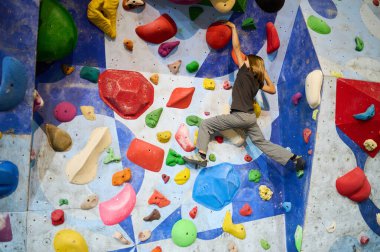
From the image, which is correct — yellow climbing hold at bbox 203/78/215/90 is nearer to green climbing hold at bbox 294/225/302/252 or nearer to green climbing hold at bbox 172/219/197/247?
green climbing hold at bbox 172/219/197/247

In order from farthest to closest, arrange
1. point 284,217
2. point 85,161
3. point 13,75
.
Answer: point 284,217
point 85,161
point 13,75

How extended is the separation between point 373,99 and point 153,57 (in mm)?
1942

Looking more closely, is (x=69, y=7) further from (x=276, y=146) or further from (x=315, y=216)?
(x=315, y=216)

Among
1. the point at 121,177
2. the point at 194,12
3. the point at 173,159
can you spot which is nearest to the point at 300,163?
the point at 173,159

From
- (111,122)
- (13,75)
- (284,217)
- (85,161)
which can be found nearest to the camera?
(13,75)

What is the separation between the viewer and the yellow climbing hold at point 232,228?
377 centimetres

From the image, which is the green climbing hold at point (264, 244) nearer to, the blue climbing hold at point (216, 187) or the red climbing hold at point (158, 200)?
the blue climbing hold at point (216, 187)

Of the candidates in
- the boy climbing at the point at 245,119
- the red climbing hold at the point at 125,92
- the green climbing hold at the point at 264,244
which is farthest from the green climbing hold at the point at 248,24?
the green climbing hold at the point at 264,244

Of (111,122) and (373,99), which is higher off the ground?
(373,99)

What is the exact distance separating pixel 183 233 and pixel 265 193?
2.80ft

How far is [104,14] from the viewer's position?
364cm

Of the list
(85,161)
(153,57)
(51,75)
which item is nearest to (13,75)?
(51,75)

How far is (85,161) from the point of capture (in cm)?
343

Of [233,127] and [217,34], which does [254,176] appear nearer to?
[233,127]
